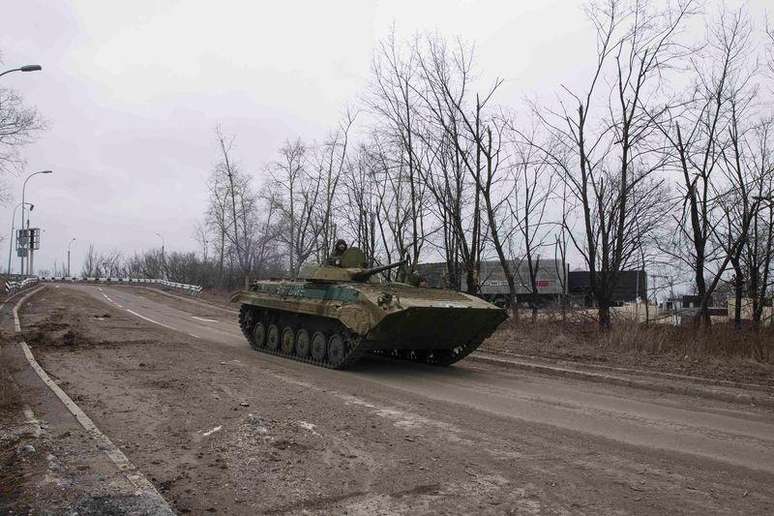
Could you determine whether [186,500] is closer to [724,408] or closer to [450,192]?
[724,408]

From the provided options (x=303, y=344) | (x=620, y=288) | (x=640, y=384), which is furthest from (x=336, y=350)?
(x=620, y=288)

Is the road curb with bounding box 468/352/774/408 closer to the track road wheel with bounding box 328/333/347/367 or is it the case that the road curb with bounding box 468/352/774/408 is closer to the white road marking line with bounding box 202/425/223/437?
the track road wheel with bounding box 328/333/347/367

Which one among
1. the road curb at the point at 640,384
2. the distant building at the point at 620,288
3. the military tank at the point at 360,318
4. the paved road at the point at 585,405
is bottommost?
the paved road at the point at 585,405

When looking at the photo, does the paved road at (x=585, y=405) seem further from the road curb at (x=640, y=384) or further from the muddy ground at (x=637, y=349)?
the muddy ground at (x=637, y=349)

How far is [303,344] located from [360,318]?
2643mm

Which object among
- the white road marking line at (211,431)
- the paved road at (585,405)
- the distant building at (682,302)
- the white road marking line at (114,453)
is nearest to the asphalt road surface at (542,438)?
the paved road at (585,405)

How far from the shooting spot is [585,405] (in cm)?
891

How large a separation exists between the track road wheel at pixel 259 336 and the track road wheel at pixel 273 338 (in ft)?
0.67

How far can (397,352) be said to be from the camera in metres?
14.1

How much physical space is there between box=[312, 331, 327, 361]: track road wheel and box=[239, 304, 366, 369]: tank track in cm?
7

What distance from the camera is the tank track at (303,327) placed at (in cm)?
1182

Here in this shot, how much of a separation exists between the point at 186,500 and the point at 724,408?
289 inches

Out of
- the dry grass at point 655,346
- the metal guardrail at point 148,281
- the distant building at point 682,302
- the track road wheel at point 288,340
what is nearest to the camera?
the dry grass at point 655,346

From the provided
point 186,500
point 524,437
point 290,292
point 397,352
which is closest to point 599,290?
point 397,352
